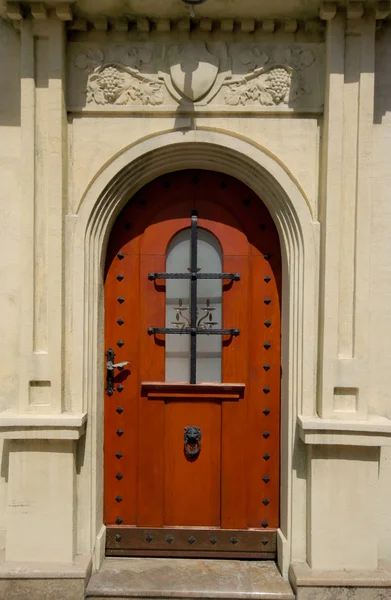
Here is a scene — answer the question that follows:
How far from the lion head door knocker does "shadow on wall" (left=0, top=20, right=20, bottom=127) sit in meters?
2.44

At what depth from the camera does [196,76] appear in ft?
10.8

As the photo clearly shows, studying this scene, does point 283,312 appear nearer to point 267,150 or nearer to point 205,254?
point 205,254

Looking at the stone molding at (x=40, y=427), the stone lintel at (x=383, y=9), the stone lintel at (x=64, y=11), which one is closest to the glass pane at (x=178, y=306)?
the stone molding at (x=40, y=427)

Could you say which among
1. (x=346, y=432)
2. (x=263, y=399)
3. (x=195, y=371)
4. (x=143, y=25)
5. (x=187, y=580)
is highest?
(x=143, y=25)

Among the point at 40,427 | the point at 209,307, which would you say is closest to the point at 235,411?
the point at 209,307

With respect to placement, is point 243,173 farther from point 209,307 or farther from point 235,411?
point 235,411

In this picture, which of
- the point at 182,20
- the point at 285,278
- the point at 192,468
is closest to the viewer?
the point at 182,20

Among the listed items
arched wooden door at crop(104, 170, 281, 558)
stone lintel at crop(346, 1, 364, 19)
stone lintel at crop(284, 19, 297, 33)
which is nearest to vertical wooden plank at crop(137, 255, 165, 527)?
arched wooden door at crop(104, 170, 281, 558)

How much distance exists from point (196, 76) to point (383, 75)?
4.11 feet

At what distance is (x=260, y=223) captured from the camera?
11.9ft

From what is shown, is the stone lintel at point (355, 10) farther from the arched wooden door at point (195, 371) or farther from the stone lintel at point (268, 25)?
the arched wooden door at point (195, 371)

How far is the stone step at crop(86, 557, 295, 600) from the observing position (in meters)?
3.22

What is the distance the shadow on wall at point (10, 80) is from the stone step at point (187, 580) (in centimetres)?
Answer: 313

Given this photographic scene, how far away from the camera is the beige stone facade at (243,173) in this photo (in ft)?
10.5
